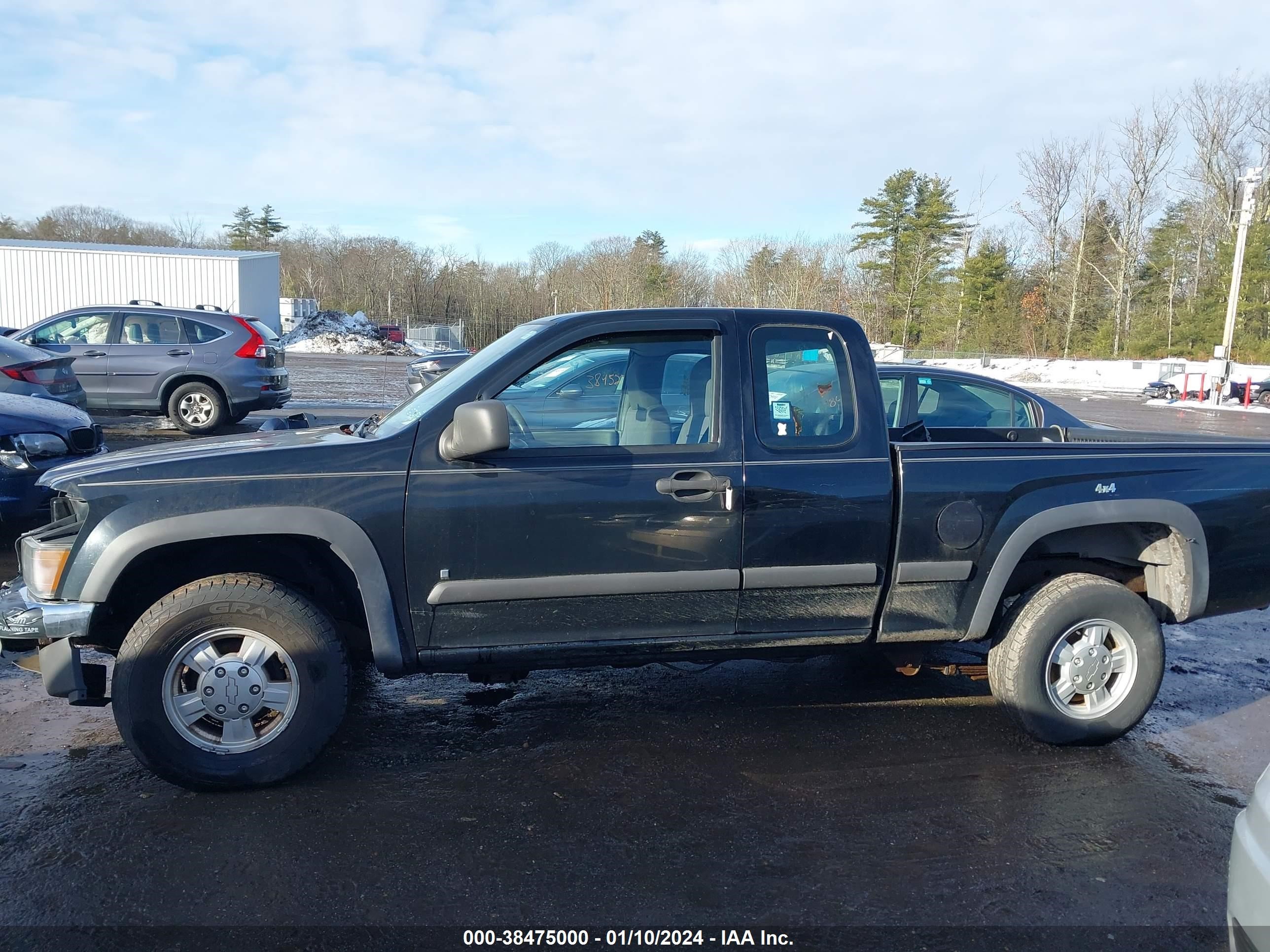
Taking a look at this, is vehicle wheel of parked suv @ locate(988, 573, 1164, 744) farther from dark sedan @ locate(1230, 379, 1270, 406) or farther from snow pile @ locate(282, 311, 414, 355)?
snow pile @ locate(282, 311, 414, 355)

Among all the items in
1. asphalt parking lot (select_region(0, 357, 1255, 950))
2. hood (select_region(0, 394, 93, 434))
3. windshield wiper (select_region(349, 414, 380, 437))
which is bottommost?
asphalt parking lot (select_region(0, 357, 1255, 950))

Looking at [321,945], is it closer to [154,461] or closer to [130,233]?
[154,461]

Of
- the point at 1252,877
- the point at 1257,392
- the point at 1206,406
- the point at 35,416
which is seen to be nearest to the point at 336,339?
the point at 1206,406

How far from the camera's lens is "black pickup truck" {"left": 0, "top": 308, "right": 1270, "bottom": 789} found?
11.8 feet

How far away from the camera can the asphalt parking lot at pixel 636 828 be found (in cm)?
298

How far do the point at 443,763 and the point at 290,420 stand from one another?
2498 millimetres

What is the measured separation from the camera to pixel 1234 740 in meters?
4.50

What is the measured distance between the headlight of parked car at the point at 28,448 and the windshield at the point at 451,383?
13.9ft

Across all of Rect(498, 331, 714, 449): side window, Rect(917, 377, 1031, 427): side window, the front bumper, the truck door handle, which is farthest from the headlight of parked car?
the front bumper

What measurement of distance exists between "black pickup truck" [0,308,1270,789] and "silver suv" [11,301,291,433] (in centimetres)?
1008

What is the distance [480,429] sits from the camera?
3.54m

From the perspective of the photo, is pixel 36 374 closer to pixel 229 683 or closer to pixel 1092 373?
pixel 229 683

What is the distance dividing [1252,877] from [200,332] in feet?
45.8

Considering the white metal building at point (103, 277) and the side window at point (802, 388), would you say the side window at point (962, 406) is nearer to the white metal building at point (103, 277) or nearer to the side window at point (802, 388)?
the side window at point (802, 388)
